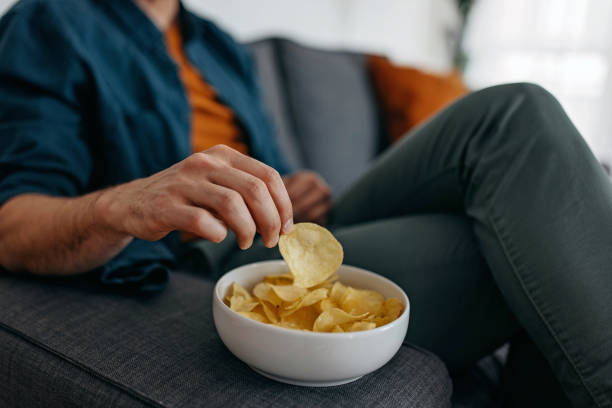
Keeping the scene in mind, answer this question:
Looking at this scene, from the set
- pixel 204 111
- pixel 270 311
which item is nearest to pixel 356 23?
pixel 204 111

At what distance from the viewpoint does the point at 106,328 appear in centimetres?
59

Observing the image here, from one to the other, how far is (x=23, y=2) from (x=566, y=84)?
11.3 ft

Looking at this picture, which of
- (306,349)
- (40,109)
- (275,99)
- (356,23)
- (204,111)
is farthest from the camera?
(356,23)

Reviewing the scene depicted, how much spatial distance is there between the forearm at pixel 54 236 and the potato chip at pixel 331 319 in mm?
262

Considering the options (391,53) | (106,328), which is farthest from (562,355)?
(391,53)

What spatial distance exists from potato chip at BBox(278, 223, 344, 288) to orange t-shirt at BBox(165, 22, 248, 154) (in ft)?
1.95

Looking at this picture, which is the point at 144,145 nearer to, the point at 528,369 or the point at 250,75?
the point at 250,75

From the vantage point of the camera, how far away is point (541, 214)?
626 mm

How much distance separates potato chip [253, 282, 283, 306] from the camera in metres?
0.54

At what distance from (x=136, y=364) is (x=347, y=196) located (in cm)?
60

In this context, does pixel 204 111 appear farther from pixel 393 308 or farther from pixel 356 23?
pixel 356 23

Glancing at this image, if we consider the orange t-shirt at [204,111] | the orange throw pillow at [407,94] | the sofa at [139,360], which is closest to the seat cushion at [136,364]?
the sofa at [139,360]

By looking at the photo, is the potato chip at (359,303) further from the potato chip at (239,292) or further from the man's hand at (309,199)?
the man's hand at (309,199)

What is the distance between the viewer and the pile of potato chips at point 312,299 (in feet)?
1.64
